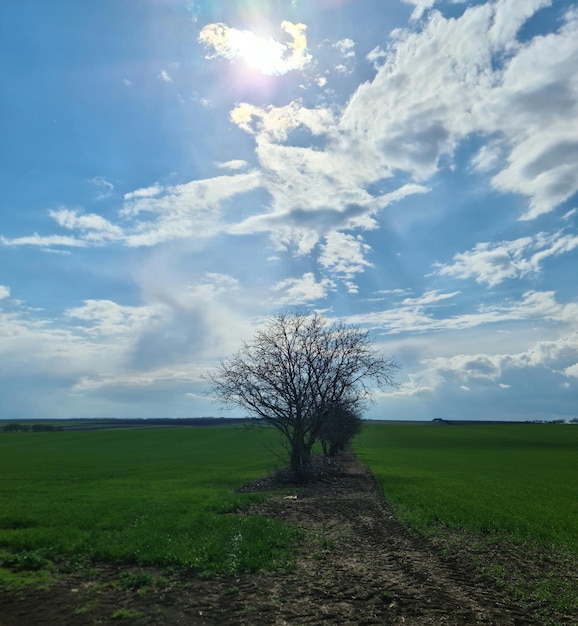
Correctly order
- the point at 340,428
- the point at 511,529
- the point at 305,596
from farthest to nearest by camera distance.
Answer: the point at 340,428 → the point at 511,529 → the point at 305,596

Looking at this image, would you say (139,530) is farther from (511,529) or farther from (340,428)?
(340,428)

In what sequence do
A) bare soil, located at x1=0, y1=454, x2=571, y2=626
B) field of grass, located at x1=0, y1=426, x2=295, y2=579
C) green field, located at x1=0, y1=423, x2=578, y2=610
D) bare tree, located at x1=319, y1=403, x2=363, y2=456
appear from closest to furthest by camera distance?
bare soil, located at x1=0, y1=454, x2=571, y2=626
green field, located at x1=0, y1=423, x2=578, y2=610
field of grass, located at x1=0, y1=426, x2=295, y2=579
bare tree, located at x1=319, y1=403, x2=363, y2=456

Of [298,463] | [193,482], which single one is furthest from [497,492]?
[193,482]

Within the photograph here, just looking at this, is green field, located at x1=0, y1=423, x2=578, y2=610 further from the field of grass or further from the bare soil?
the bare soil

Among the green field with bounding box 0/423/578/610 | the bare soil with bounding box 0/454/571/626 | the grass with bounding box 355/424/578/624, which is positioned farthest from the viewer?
the green field with bounding box 0/423/578/610

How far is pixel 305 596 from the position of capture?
10531mm

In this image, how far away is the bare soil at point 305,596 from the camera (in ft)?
30.6

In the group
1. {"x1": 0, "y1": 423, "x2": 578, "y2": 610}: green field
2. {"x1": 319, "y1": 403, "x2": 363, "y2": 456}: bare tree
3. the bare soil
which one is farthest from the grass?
{"x1": 319, "y1": 403, "x2": 363, "y2": 456}: bare tree

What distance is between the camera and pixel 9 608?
972 cm

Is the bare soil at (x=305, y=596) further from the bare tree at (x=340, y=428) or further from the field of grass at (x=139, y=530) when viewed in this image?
the bare tree at (x=340, y=428)

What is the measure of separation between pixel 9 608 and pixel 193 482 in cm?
2725

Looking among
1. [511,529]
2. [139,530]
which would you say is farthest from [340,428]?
[139,530]

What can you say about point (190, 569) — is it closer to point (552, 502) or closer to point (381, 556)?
point (381, 556)

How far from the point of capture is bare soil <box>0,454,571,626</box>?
30.6 ft
